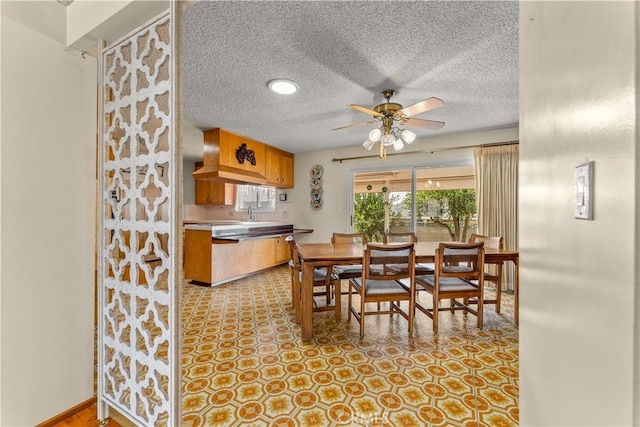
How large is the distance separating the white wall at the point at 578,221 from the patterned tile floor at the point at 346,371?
897 mm

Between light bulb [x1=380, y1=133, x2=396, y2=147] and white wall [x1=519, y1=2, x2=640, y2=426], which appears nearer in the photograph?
white wall [x1=519, y1=2, x2=640, y2=426]

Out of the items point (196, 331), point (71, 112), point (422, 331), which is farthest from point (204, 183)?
point (422, 331)

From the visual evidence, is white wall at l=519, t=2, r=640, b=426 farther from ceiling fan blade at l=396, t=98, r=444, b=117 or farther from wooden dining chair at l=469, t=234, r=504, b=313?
wooden dining chair at l=469, t=234, r=504, b=313

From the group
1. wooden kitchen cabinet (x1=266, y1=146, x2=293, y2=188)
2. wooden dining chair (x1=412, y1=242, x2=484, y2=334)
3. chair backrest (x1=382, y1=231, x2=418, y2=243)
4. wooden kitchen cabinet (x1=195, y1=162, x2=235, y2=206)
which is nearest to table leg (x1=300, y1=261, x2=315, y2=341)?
wooden dining chair (x1=412, y1=242, x2=484, y2=334)

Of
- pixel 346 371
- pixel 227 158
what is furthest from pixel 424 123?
pixel 227 158

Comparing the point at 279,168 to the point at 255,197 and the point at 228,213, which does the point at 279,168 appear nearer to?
the point at 255,197

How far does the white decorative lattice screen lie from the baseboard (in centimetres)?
18

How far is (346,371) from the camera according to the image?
1.89 meters

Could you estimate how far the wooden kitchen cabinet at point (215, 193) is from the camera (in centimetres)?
562

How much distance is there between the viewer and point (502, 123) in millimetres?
3668

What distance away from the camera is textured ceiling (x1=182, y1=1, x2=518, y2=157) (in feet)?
5.29

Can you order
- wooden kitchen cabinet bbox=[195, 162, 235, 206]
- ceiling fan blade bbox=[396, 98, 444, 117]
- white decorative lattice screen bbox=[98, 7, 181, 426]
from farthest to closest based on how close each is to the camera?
wooden kitchen cabinet bbox=[195, 162, 235, 206], ceiling fan blade bbox=[396, 98, 444, 117], white decorative lattice screen bbox=[98, 7, 181, 426]

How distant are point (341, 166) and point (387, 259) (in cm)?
306

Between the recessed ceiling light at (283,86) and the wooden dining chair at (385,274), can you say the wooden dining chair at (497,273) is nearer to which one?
the wooden dining chair at (385,274)
